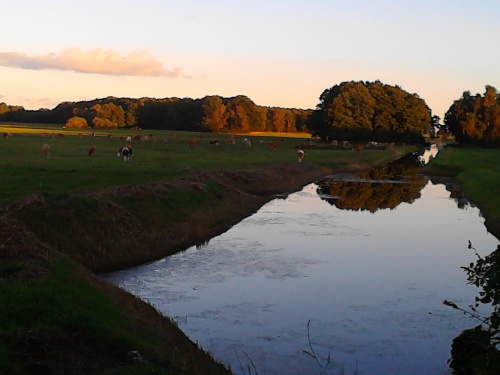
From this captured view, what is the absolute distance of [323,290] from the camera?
62.4ft

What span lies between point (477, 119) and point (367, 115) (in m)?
23.9

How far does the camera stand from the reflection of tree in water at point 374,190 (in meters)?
42.6

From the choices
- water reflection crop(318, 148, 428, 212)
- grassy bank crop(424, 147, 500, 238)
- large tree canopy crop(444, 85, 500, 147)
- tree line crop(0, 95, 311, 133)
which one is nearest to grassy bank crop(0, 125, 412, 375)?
water reflection crop(318, 148, 428, 212)

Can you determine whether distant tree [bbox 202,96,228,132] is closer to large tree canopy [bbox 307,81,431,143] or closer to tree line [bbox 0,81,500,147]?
tree line [bbox 0,81,500,147]

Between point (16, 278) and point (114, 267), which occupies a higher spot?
point (16, 278)

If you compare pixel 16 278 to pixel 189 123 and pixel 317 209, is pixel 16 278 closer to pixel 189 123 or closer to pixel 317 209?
pixel 317 209

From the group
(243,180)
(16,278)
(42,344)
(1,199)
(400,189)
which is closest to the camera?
(42,344)

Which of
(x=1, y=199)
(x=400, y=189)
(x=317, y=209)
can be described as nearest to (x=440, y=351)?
(x=1, y=199)

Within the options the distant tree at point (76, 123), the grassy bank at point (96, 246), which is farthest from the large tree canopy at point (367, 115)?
the distant tree at point (76, 123)

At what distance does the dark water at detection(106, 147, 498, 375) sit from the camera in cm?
1368

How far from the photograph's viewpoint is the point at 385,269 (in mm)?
22188

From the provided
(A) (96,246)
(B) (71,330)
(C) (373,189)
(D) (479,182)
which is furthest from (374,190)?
(B) (71,330)

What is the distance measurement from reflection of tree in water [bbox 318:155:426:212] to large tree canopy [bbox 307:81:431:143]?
126 feet

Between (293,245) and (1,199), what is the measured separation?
12603mm
